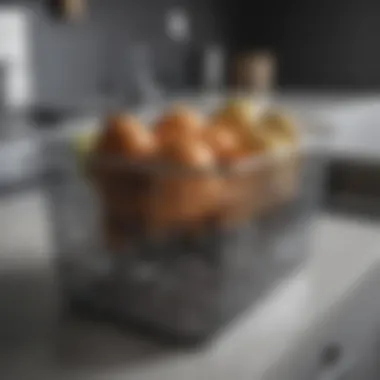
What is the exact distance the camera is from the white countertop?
0.52 metres

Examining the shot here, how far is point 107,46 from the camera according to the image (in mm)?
Result: 2676

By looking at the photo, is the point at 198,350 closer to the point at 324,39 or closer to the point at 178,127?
the point at 178,127

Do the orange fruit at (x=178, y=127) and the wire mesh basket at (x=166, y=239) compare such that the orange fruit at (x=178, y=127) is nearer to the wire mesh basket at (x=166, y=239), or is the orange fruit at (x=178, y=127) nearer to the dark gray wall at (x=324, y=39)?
the wire mesh basket at (x=166, y=239)

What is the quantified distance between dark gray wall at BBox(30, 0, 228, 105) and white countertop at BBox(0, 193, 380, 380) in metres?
1.63

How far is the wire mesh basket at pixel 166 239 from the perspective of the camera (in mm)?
585

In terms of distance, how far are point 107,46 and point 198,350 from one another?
2.23 meters

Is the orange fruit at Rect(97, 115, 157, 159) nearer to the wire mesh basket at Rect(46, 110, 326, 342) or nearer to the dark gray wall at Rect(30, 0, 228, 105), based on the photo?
the wire mesh basket at Rect(46, 110, 326, 342)

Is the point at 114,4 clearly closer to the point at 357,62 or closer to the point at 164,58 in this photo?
the point at 164,58

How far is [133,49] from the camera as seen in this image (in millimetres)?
2799

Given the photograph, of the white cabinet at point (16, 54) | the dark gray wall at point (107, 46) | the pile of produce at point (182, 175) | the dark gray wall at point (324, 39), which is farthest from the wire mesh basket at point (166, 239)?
the dark gray wall at point (324, 39)

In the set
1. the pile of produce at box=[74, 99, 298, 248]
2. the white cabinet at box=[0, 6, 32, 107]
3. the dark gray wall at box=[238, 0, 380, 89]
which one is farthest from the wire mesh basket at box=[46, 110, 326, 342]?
the dark gray wall at box=[238, 0, 380, 89]

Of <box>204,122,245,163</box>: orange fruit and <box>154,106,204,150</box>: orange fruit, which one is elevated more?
<box>154,106,204,150</box>: orange fruit

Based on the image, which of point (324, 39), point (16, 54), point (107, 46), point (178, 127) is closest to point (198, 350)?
point (178, 127)

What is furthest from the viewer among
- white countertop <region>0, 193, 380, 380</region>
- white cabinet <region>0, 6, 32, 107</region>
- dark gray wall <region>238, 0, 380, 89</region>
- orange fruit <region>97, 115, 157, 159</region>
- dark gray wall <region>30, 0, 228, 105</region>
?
dark gray wall <region>238, 0, 380, 89</region>
